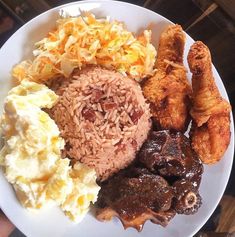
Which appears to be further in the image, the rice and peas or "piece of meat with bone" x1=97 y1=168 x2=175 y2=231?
the rice and peas

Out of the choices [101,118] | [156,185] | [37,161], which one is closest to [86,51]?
[101,118]

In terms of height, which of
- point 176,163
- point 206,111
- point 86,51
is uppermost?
point 86,51

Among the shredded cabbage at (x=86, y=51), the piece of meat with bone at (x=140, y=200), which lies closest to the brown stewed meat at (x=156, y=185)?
the piece of meat with bone at (x=140, y=200)

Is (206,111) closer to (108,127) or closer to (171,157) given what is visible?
(171,157)

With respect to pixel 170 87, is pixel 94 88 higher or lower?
higher

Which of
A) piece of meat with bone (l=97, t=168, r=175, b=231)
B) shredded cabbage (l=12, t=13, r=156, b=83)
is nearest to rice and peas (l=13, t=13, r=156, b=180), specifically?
shredded cabbage (l=12, t=13, r=156, b=83)

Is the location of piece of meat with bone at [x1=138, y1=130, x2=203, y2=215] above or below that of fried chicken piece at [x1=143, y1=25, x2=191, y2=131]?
below

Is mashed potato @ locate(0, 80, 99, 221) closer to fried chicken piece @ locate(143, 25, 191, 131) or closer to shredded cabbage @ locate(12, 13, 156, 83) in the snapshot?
shredded cabbage @ locate(12, 13, 156, 83)
